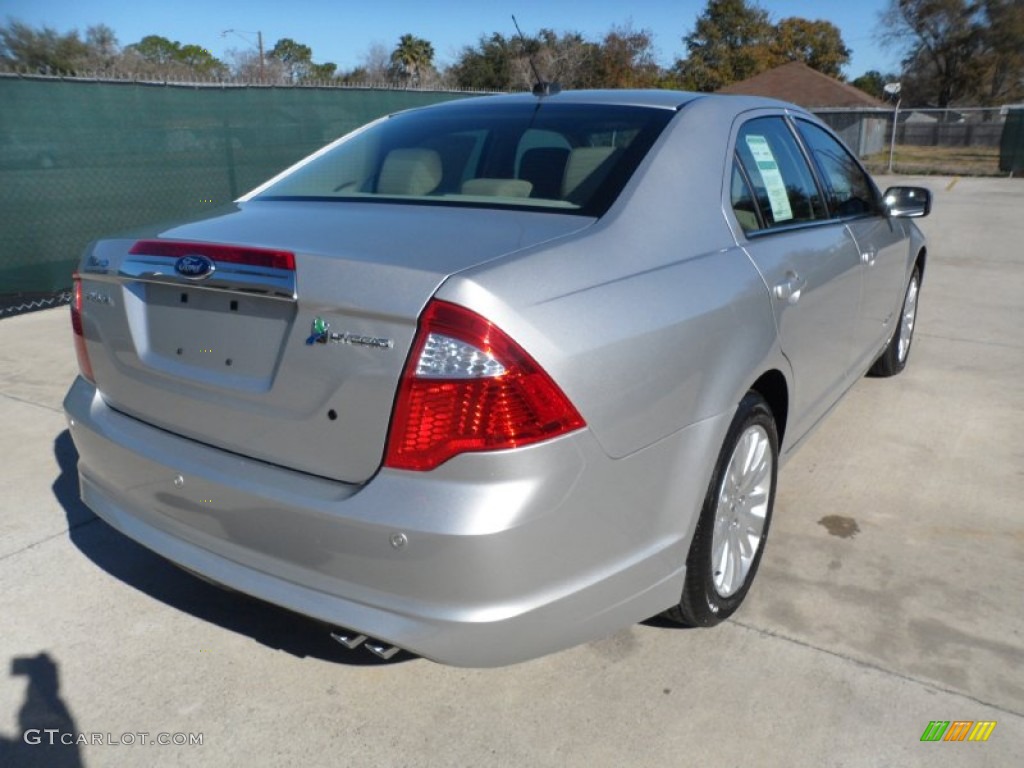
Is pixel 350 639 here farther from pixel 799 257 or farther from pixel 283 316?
pixel 799 257

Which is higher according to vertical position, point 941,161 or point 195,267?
point 195,267

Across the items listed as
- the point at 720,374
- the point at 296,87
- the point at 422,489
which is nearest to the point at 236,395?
the point at 422,489

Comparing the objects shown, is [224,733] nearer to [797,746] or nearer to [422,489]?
[422,489]

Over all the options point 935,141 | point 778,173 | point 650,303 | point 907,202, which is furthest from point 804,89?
point 650,303

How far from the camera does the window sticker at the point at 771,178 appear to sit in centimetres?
307

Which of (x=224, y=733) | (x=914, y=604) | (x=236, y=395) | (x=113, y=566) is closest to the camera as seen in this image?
(x=236, y=395)

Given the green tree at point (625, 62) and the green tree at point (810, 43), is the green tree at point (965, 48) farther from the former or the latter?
the green tree at point (625, 62)

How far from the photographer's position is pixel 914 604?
2898mm

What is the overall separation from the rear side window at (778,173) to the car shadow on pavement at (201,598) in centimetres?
191

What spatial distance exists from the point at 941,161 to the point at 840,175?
2944cm

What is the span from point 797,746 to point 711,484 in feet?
2.30

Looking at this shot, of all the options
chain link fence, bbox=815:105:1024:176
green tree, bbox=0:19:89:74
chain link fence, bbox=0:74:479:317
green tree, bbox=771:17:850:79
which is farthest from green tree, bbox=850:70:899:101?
chain link fence, bbox=0:74:479:317

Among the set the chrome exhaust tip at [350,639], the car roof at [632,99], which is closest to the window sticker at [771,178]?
the car roof at [632,99]
